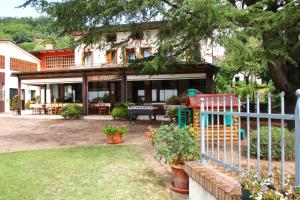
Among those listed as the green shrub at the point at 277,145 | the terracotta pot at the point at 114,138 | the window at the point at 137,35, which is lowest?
the terracotta pot at the point at 114,138

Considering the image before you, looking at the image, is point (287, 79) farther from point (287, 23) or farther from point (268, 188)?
point (268, 188)

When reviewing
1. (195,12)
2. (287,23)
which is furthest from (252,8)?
(195,12)

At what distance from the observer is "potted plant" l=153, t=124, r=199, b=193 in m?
5.07

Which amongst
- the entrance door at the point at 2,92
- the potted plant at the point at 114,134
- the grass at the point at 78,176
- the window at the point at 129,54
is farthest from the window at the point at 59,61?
the grass at the point at 78,176

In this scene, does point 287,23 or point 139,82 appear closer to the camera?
point 287,23

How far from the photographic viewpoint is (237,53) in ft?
29.1

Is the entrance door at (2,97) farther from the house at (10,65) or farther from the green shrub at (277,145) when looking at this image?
the green shrub at (277,145)

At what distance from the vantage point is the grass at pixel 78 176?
499cm

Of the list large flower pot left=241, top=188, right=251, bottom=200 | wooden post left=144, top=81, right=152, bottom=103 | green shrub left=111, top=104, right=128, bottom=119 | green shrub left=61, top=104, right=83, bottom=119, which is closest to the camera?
large flower pot left=241, top=188, right=251, bottom=200

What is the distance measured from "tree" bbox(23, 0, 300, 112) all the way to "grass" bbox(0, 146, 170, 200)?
14.2 feet

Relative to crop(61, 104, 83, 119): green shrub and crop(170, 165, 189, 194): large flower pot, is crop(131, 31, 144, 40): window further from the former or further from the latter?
crop(170, 165, 189, 194): large flower pot

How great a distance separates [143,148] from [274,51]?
483 cm

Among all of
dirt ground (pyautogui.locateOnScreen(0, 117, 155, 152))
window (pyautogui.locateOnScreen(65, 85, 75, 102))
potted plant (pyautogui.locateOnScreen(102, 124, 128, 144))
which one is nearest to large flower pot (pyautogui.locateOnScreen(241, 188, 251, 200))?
potted plant (pyautogui.locateOnScreen(102, 124, 128, 144))

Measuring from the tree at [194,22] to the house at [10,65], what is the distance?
1919 centimetres
